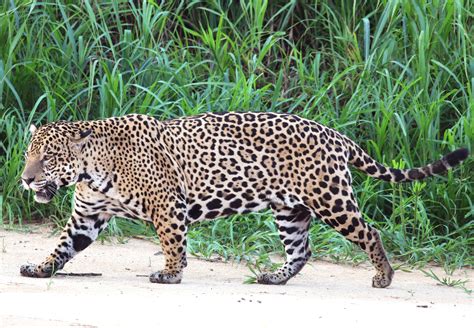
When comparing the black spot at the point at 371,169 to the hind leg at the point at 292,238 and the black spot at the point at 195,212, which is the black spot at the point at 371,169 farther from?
the black spot at the point at 195,212

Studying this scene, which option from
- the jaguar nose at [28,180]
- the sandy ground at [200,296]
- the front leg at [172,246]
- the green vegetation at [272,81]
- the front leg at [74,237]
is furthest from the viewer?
the green vegetation at [272,81]

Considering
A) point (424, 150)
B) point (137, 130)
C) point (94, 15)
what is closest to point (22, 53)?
point (94, 15)

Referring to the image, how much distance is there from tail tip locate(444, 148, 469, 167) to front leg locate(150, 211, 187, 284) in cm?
155

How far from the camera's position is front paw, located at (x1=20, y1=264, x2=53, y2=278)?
683 centimetres

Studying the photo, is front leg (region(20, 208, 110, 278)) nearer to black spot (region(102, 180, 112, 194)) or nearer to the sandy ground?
the sandy ground

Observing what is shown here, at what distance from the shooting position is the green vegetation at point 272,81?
8.16m

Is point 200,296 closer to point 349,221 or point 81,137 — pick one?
point 349,221

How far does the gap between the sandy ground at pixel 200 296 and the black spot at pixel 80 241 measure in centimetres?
21

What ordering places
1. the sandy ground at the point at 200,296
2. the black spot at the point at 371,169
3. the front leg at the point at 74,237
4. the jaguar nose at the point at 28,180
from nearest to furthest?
the sandy ground at the point at 200,296 < the jaguar nose at the point at 28,180 < the front leg at the point at 74,237 < the black spot at the point at 371,169

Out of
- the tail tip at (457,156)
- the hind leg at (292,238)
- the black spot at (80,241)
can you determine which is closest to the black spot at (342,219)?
the hind leg at (292,238)

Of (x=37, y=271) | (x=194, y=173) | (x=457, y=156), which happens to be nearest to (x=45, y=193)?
(x=37, y=271)

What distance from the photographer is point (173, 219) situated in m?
6.75

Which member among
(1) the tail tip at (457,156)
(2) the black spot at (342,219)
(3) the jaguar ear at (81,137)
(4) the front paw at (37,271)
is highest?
(3) the jaguar ear at (81,137)

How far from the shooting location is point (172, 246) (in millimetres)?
6758
